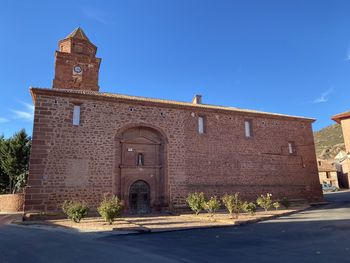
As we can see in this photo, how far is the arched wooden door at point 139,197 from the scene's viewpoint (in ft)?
60.0

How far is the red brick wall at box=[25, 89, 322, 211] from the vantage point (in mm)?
16328

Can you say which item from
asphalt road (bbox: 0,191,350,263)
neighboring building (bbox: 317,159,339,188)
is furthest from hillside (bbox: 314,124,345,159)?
asphalt road (bbox: 0,191,350,263)

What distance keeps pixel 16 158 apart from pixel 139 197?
18413 mm

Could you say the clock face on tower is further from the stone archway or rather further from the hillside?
the hillside

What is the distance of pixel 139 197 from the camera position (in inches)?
731

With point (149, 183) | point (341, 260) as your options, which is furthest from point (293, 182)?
point (341, 260)

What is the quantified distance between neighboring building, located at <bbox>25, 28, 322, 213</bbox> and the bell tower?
7.2 inches

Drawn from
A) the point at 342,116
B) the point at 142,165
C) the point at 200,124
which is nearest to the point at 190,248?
the point at 142,165

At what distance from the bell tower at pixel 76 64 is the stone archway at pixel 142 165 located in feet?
33.8

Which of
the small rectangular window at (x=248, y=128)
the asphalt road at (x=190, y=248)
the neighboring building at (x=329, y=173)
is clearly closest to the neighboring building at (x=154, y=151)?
the small rectangular window at (x=248, y=128)

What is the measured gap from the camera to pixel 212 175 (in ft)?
66.7

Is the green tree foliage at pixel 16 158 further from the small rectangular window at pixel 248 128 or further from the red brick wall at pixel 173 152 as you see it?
the small rectangular window at pixel 248 128

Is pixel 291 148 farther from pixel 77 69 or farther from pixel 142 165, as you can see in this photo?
pixel 77 69

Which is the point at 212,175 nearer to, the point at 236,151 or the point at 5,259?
the point at 236,151
